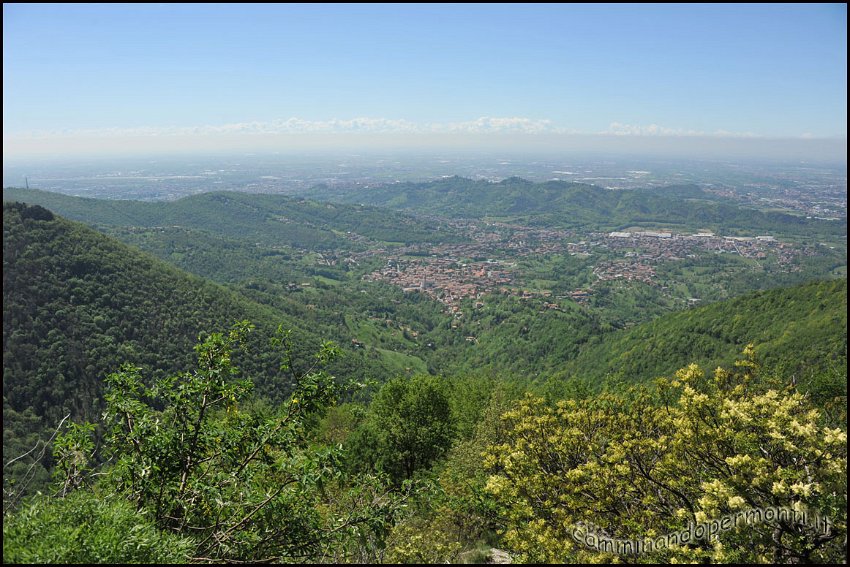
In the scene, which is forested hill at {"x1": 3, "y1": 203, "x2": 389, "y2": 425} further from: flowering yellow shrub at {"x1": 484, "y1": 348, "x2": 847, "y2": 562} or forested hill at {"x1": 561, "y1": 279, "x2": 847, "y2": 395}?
flowering yellow shrub at {"x1": 484, "y1": 348, "x2": 847, "y2": 562}

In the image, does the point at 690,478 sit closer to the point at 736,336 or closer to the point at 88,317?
the point at 736,336

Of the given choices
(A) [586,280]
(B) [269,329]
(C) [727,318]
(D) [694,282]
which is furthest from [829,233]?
(B) [269,329]

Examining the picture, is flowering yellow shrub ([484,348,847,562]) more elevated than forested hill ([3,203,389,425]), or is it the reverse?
flowering yellow shrub ([484,348,847,562])

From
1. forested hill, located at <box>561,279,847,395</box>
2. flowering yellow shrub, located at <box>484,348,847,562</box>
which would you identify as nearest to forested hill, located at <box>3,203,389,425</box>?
forested hill, located at <box>561,279,847,395</box>

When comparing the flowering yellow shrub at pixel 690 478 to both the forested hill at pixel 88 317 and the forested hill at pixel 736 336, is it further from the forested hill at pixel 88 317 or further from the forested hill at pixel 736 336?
the forested hill at pixel 88 317

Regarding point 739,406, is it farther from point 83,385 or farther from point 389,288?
point 389,288

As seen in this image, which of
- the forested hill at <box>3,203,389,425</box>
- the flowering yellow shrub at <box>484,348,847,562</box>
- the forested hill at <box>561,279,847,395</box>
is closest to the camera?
the flowering yellow shrub at <box>484,348,847,562</box>
